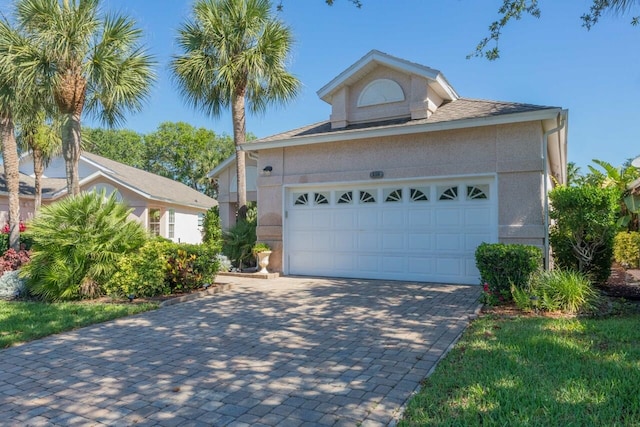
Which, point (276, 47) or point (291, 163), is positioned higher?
point (276, 47)

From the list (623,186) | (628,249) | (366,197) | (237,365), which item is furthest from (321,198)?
(623,186)

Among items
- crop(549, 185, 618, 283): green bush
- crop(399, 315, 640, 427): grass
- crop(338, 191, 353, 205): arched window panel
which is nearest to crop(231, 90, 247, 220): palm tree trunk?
crop(338, 191, 353, 205): arched window panel

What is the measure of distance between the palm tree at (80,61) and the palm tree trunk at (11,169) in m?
3.62

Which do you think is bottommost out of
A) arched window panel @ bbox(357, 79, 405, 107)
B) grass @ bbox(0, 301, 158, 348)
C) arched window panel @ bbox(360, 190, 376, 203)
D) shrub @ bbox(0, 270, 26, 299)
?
grass @ bbox(0, 301, 158, 348)

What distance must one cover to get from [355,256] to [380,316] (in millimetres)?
4555

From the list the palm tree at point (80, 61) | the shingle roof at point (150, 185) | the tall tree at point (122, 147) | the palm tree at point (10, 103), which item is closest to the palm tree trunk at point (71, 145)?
the palm tree at point (80, 61)

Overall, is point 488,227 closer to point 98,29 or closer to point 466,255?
point 466,255

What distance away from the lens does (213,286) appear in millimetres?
9930

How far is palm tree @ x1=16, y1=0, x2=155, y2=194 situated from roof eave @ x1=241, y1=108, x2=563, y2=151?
3.95m

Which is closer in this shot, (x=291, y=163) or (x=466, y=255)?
(x=466, y=255)

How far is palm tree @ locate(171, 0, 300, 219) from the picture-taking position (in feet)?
45.9

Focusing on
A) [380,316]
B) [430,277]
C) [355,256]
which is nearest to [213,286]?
[355,256]

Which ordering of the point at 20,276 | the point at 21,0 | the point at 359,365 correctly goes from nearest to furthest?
the point at 359,365 → the point at 20,276 → the point at 21,0

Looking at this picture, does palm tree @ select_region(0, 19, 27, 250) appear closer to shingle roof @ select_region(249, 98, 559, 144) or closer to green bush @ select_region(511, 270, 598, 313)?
shingle roof @ select_region(249, 98, 559, 144)
